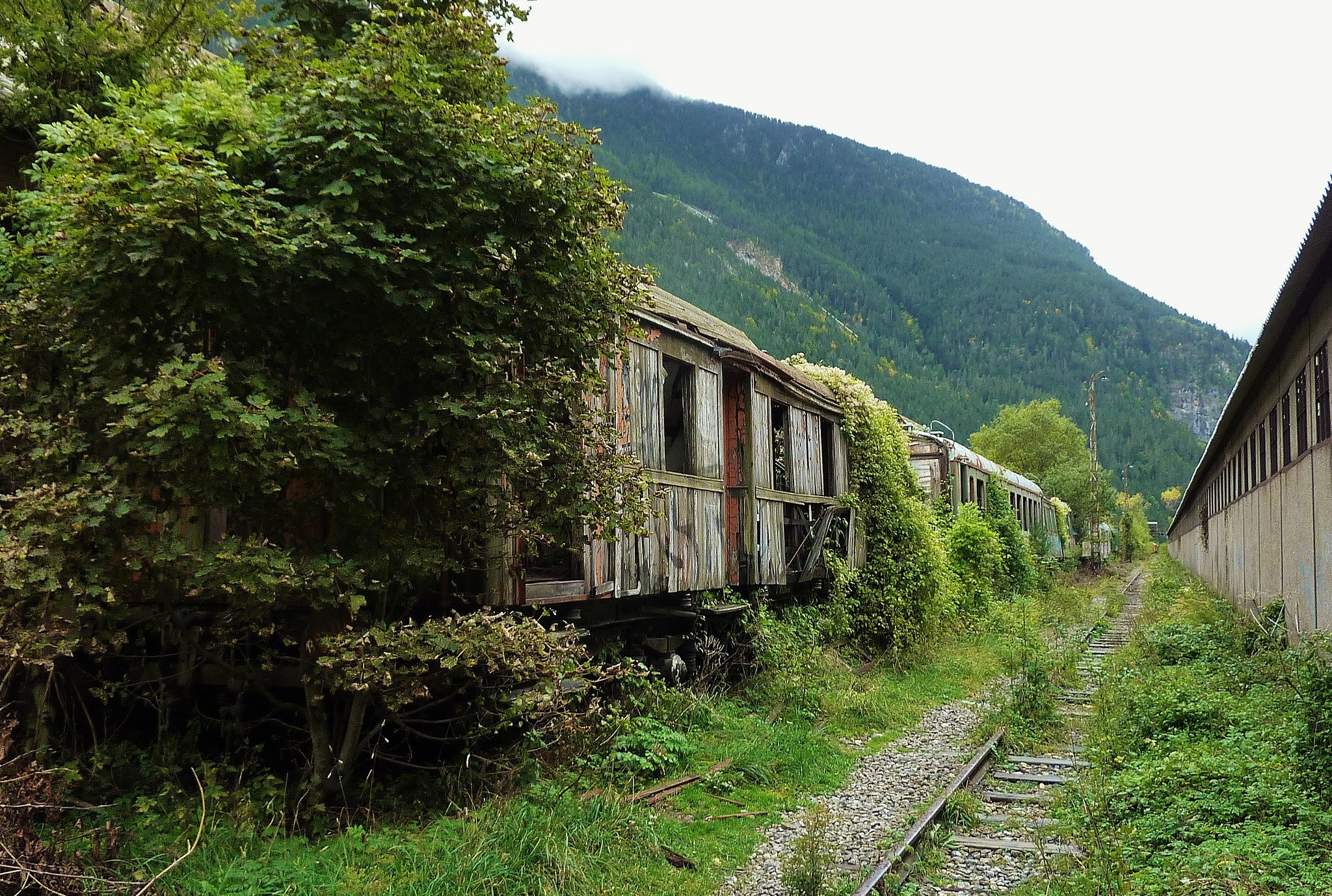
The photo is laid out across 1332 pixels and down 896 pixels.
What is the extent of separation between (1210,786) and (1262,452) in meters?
9.25

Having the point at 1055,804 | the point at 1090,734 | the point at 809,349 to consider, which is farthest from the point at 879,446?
the point at 809,349

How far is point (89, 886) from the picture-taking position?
4.44 metres

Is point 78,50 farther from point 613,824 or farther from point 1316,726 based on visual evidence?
point 1316,726

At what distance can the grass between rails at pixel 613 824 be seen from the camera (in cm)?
489

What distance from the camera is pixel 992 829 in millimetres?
6789

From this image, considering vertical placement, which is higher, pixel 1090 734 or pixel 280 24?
pixel 280 24

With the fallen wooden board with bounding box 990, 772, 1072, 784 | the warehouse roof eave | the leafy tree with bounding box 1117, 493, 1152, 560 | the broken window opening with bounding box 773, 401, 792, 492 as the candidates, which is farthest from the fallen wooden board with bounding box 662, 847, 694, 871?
the leafy tree with bounding box 1117, 493, 1152, 560

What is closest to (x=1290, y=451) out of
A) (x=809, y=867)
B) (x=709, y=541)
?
(x=709, y=541)

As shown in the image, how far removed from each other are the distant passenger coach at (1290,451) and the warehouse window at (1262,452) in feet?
0.07

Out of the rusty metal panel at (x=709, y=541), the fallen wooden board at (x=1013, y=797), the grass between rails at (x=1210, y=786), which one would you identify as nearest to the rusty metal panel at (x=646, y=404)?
the rusty metal panel at (x=709, y=541)

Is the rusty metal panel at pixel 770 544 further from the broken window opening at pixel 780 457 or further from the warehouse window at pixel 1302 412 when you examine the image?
the warehouse window at pixel 1302 412

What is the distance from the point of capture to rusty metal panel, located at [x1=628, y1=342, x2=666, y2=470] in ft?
29.3

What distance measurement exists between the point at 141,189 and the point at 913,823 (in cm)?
631

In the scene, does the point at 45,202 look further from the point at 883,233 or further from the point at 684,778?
the point at 883,233
